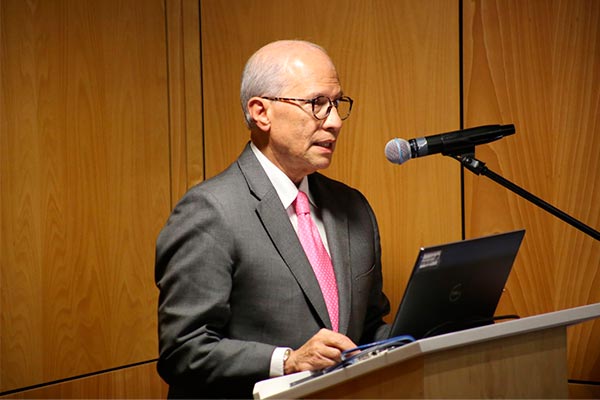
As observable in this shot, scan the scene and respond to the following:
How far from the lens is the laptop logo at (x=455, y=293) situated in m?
1.67

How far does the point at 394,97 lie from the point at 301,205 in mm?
675

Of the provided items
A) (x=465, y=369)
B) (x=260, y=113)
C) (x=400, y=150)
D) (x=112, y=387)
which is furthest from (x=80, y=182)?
(x=465, y=369)

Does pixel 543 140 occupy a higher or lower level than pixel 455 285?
higher

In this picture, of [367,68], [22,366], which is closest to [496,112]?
[367,68]

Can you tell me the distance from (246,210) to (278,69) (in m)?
0.38

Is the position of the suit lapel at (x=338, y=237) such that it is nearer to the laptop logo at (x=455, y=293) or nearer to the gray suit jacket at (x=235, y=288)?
the gray suit jacket at (x=235, y=288)

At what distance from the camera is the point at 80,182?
2.71 metres

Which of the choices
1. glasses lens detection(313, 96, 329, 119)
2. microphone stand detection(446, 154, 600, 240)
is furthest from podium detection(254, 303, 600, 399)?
glasses lens detection(313, 96, 329, 119)

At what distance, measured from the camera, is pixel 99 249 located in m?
2.76

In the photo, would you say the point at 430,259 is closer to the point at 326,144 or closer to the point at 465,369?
A: the point at 465,369

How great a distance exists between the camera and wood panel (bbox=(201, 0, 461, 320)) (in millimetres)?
2609

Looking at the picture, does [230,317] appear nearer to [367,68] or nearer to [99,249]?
[99,249]

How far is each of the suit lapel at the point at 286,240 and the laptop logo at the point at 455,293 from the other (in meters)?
0.46

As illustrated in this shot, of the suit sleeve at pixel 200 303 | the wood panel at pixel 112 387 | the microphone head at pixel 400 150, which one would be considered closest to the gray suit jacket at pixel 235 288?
the suit sleeve at pixel 200 303
